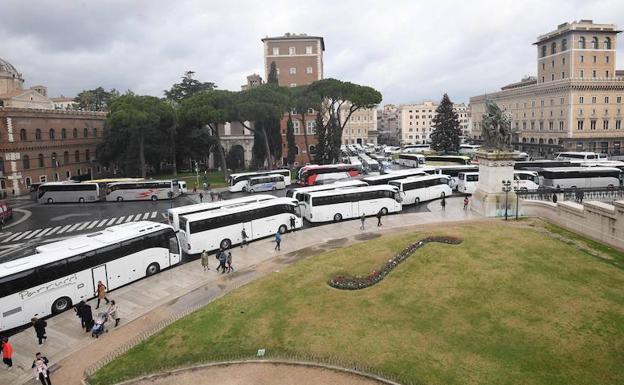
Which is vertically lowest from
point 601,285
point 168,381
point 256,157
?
point 168,381

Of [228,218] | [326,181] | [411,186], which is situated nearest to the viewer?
[228,218]

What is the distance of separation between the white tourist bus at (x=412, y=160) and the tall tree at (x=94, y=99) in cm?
6610

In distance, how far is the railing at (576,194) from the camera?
35312 millimetres

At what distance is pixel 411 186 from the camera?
40.4 meters

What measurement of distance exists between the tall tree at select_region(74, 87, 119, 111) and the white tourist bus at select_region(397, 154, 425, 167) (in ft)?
217

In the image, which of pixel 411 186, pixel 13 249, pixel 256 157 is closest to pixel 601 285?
pixel 411 186

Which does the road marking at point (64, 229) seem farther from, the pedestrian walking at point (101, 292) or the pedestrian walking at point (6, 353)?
the pedestrian walking at point (6, 353)

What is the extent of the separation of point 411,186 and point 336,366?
28.3 metres

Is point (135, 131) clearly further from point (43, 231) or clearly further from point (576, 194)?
point (576, 194)

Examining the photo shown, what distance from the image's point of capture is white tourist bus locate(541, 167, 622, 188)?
4409cm

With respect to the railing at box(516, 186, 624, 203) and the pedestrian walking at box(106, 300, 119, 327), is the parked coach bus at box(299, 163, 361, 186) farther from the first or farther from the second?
the pedestrian walking at box(106, 300, 119, 327)

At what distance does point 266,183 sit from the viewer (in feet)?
174

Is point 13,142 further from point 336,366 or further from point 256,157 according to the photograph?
point 336,366

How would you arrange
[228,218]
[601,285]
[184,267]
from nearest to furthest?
[601,285] → [184,267] → [228,218]
